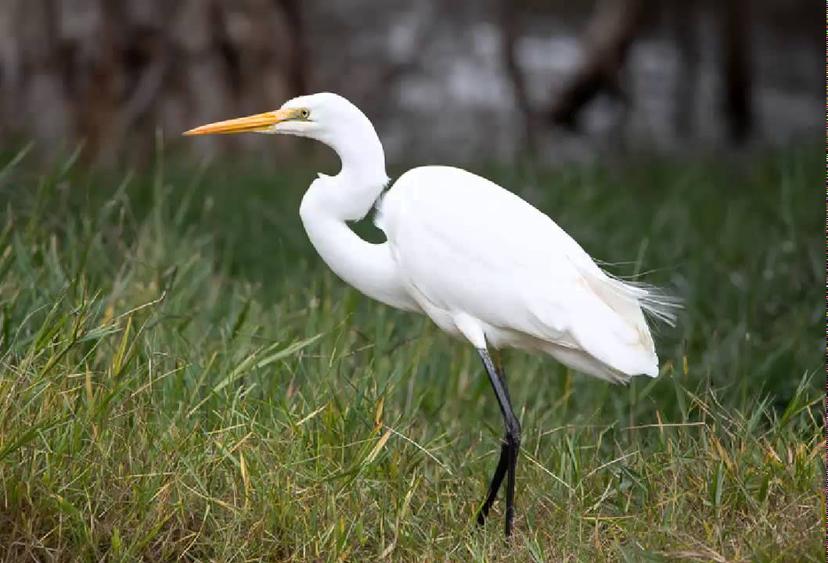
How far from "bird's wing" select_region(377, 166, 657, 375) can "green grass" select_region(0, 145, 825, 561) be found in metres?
0.26

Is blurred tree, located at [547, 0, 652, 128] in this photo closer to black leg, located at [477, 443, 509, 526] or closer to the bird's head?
the bird's head

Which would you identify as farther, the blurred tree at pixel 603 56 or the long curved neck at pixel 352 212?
the blurred tree at pixel 603 56

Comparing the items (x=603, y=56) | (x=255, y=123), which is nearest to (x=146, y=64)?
(x=603, y=56)

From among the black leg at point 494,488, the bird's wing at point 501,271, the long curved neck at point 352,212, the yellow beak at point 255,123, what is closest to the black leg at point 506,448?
the black leg at point 494,488

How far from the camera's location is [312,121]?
329 centimetres

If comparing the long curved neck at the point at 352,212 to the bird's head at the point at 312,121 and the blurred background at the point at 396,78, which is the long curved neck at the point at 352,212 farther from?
the blurred background at the point at 396,78

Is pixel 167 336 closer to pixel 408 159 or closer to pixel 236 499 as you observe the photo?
pixel 236 499

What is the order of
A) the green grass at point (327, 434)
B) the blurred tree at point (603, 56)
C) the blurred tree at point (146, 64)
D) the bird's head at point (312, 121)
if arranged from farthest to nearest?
the blurred tree at point (603, 56), the blurred tree at point (146, 64), the bird's head at point (312, 121), the green grass at point (327, 434)

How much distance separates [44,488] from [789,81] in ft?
39.0

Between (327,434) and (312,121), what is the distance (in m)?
0.76

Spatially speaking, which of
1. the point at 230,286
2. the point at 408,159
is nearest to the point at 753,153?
the point at 408,159

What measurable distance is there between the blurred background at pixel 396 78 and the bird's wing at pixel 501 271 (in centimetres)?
395

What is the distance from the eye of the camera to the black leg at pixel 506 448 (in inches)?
124

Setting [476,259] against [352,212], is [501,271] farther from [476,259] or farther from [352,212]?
[352,212]
